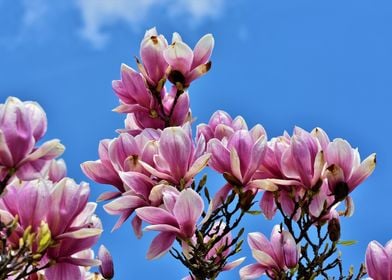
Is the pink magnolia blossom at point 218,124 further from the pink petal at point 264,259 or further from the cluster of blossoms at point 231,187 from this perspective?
the pink petal at point 264,259

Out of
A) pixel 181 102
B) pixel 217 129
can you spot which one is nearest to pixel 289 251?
pixel 217 129

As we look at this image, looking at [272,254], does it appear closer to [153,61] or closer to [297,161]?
[297,161]

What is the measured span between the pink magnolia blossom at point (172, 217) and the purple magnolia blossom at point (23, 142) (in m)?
0.34

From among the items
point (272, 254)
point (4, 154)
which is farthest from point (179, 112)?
point (4, 154)

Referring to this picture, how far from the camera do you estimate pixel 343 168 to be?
7.44ft

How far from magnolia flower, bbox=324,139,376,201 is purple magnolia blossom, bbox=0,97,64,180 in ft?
2.90

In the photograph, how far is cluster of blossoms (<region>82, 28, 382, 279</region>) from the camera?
7.03 ft

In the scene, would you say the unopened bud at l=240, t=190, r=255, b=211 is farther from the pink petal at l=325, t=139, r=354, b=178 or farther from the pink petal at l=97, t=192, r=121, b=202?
the pink petal at l=97, t=192, r=121, b=202

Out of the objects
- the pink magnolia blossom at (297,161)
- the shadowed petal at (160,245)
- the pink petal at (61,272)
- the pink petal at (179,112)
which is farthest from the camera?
the pink petal at (179,112)

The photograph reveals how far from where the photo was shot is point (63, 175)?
2.21 m

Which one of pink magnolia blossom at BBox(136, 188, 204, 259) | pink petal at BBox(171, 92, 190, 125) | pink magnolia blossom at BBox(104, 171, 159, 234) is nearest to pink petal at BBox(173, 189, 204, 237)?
pink magnolia blossom at BBox(136, 188, 204, 259)

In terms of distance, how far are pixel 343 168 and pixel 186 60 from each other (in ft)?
2.42

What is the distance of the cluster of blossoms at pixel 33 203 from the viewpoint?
1.83m

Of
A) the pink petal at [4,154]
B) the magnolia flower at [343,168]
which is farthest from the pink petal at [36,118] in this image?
the magnolia flower at [343,168]
